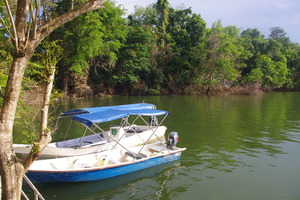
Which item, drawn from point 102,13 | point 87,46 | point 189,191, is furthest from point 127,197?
point 102,13

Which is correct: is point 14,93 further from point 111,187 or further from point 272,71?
point 272,71

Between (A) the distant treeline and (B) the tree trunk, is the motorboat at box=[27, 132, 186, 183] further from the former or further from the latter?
(A) the distant treeline

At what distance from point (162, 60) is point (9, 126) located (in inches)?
1922

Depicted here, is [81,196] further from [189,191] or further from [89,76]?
[89,76]

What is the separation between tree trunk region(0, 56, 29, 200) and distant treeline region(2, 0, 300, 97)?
117ft

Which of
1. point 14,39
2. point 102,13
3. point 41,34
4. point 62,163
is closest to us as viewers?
point 14,39

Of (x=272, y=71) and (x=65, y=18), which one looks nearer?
(x=65, y=18)

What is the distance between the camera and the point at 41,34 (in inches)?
139

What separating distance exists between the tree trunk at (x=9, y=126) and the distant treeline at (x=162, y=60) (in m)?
35.7

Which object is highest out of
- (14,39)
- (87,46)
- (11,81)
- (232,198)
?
(87,46)

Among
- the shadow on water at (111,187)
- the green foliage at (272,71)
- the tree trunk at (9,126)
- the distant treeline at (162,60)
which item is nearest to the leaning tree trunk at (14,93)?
the tree trunk at (9,126)

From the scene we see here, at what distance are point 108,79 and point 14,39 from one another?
141ft

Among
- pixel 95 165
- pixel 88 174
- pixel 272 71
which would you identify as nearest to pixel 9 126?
pixel 88 174

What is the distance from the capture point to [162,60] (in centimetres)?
5119
